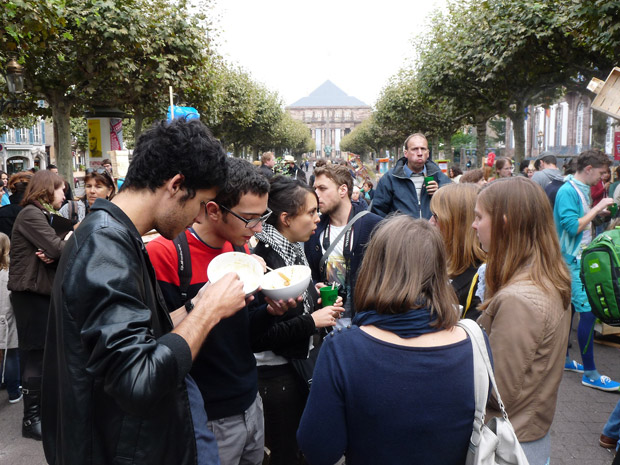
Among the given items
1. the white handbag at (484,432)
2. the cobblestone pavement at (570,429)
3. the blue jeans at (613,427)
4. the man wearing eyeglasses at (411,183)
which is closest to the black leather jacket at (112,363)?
the white handbag at (484,432)

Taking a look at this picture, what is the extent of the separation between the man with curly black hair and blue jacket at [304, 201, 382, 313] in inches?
84.7

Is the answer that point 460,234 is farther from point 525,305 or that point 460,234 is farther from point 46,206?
point 46,206

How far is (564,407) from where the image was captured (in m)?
4.65

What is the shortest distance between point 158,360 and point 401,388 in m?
0.68

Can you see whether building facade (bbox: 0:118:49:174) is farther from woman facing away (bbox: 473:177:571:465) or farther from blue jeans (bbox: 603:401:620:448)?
woman facing away (bbox: 473:177:571:465)

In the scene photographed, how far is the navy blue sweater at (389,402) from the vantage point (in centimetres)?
147

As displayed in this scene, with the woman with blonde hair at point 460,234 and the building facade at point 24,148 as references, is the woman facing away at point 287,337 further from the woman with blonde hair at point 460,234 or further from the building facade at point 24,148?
the building facade at point 24,148

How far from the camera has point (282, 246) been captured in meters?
2.78

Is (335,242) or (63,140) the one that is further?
(63,140)

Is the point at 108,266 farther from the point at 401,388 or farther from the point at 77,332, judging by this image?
the point at 401,388

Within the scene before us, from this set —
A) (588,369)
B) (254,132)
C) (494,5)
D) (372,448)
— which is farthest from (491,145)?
(372,448)

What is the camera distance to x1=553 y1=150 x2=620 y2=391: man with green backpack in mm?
4953

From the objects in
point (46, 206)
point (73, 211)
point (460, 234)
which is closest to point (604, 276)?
Result: point (460, 234)

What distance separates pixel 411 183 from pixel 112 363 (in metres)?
4.51
